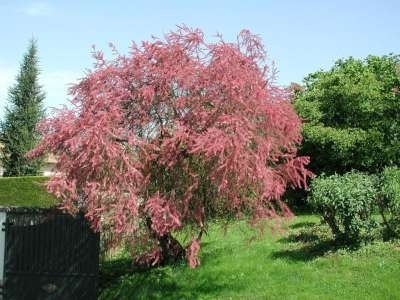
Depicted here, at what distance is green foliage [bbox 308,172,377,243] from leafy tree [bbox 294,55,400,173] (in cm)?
651

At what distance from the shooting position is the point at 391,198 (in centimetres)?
973

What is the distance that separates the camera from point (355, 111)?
1742 centimetres

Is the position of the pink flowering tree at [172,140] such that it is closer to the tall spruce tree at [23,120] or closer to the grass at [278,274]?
the grass at [278,274]

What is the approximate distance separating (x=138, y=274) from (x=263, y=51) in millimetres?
5264

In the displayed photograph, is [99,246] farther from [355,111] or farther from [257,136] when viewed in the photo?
[355,111]

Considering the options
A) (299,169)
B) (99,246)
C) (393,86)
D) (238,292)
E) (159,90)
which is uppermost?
(393,86)

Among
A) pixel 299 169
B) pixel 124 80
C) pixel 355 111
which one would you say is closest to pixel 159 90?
pixel 124 80

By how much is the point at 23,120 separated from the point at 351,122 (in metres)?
27.2

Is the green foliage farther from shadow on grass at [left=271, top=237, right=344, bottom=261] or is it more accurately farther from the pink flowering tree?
the pink flowering tree

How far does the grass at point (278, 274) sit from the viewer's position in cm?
834

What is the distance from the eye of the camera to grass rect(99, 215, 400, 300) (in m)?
8.34

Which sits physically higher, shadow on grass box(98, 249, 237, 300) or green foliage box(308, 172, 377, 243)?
green foliage box(308, 172, 377, 243)

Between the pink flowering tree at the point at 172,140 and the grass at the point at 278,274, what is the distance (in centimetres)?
115

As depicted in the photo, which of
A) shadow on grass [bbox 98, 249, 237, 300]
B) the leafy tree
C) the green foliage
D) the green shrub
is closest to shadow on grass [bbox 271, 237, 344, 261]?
the green foliage
